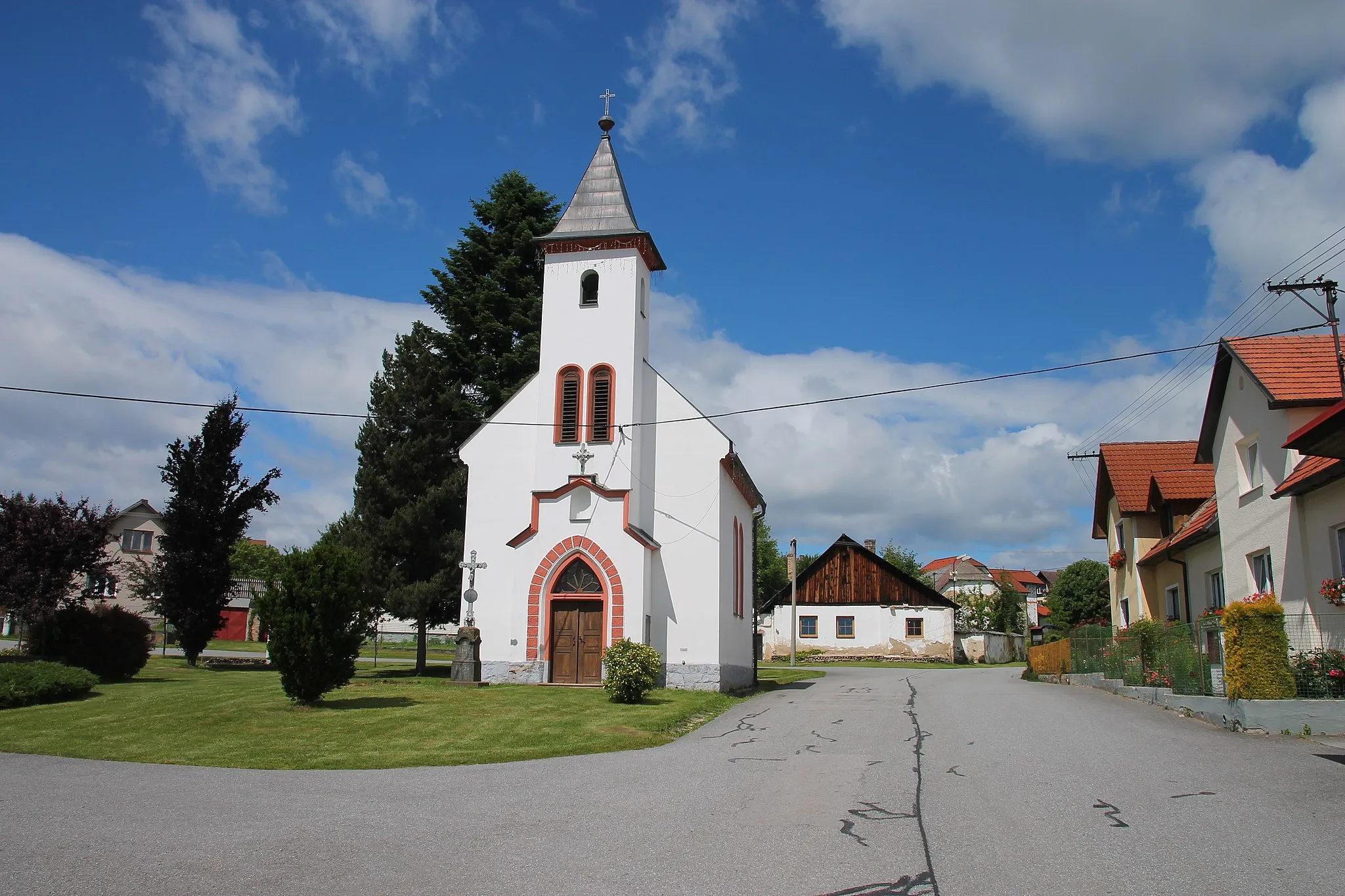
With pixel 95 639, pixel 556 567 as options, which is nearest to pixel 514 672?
pixel 556 567

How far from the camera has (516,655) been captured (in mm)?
25438

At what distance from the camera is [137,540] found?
68375 millimetres

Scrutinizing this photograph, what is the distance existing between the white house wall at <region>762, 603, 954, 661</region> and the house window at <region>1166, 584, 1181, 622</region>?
25.6 meters

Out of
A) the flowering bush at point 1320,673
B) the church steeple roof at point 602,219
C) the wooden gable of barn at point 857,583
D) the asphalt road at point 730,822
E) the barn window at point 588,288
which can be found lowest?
the asphalt road at point 730,822

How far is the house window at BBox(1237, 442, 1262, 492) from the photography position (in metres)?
20.1

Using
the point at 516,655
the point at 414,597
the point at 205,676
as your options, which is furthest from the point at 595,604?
the point at 205,676

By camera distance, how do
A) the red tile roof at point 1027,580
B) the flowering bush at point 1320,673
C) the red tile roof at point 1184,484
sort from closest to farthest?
the flowering bush at point 1320,673 → the red tile roof at point 1184,484 → the red tile roof at point 1027,580

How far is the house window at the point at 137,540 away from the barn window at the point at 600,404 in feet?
174

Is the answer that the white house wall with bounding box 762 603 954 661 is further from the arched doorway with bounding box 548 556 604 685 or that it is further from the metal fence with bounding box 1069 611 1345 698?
the metal fence with bounding box 1069 611 1345 698

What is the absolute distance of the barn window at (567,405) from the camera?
27.0 m

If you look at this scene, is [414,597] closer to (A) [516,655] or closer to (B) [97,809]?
(A) [516,655]

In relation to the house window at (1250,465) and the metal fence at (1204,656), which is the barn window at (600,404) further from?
the house window at (1250,465)

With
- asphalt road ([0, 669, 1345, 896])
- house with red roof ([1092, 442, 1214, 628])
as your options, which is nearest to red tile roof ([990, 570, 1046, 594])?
house with red roof ([1092, 442, 1214, 628])

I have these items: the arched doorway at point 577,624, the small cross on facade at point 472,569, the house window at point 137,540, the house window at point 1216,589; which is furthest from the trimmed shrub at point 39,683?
the house window at point 137,540
